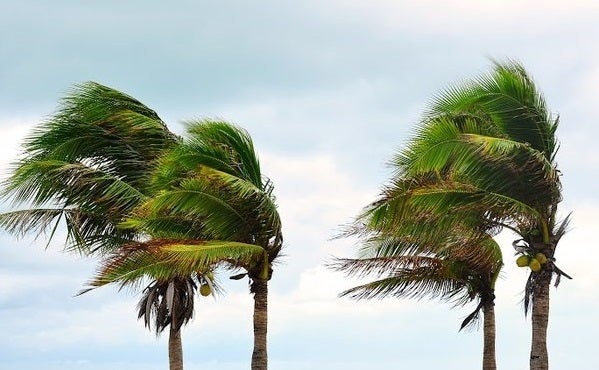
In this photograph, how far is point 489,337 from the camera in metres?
30.7

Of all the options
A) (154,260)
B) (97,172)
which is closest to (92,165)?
(97,172)

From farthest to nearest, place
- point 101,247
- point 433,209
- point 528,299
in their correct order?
point 101,247 < point 528,299 < point 433,209

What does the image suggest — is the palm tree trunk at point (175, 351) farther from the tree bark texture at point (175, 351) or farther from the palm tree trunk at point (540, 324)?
the palm tree trunk at point (540, 324)

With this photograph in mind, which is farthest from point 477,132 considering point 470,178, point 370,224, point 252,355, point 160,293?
point 160,293

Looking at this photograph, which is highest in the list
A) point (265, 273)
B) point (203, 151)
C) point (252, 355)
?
point (203, 151)

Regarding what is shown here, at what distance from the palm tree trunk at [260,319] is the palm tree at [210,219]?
0.02 meters

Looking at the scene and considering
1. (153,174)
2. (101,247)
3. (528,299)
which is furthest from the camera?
(101,247)

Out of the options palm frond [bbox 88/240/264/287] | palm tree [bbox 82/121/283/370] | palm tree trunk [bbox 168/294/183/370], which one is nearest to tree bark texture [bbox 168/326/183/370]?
palm tree trunk [bbox 168/294/183/370]

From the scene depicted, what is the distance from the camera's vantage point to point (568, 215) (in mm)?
25172

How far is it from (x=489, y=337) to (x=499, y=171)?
7.80 meters

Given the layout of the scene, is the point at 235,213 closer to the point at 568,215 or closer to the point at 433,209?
the point at 433,209

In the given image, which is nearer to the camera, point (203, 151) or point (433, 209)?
point (433, 209)

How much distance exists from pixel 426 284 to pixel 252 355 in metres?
5.44

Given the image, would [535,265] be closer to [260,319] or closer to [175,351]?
[260,319]
